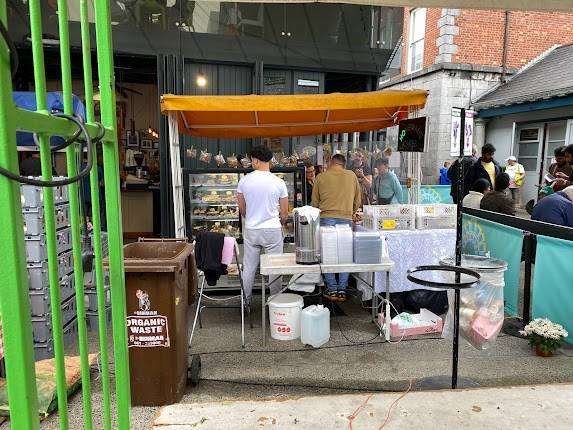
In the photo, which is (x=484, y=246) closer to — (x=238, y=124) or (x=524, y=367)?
(x=524, y=367)

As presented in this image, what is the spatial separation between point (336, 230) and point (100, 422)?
2.81 metres

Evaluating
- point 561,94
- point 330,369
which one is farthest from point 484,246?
point 561,94

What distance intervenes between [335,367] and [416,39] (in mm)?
16459

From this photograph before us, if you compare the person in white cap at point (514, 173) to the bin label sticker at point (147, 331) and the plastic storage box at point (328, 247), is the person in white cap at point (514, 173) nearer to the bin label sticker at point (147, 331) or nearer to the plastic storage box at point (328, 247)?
the plastic storage box at point (328, 247)

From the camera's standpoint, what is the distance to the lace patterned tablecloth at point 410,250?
537cm

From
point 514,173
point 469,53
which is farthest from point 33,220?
point 469,53

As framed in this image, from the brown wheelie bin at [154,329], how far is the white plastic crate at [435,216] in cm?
345

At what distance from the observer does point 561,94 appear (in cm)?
1146

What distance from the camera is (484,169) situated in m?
8.02

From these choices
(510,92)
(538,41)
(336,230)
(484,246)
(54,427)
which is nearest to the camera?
(54,427)

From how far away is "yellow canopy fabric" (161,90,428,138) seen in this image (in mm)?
5504

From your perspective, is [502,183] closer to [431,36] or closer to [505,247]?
[505,247]

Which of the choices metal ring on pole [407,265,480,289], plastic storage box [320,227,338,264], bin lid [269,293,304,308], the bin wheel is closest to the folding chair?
bin lid [269,293,304,308]

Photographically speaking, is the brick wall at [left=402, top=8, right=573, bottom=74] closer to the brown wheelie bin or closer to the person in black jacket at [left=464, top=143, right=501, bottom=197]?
the person in black jacket at [left=464, top=143, right=501, bottom=197]
